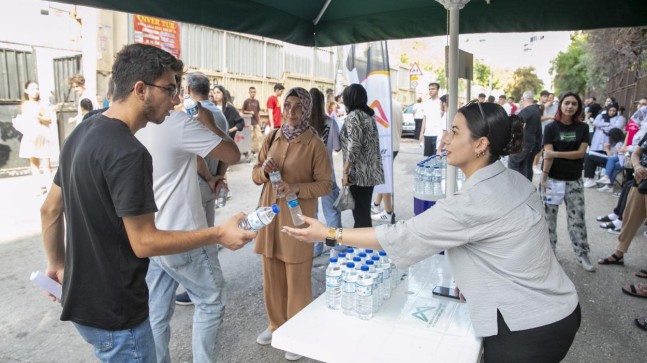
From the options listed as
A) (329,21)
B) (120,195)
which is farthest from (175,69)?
(329,21)

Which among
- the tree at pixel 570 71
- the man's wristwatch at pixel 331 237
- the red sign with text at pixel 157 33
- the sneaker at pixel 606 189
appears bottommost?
the sneaker at pixel 606 189

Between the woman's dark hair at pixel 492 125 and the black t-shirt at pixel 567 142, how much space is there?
3.33 m

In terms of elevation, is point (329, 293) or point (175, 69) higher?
point (175, 69)

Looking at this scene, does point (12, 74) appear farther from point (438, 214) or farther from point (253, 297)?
point (438, 214)

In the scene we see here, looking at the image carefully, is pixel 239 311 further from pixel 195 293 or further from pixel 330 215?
pixel 330 215

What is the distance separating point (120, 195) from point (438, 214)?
1.19 meters

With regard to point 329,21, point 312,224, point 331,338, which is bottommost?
point 331,338

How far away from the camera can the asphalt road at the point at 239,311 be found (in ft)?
10.8

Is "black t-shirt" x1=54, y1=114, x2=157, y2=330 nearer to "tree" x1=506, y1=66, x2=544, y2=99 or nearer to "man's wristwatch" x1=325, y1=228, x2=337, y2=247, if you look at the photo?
"man's wristwatch" x1=325, y1=228, x2=337, y2=247

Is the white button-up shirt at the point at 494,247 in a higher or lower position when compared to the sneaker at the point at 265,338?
higher

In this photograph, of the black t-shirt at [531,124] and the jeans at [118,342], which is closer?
the jeans at [118,342]

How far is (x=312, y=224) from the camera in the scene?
2.09 metres

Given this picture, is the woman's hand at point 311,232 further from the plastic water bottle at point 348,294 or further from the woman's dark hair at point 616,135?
the woman's dark hair at point 616,135

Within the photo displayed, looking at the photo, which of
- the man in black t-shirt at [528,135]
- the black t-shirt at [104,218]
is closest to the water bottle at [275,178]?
the black t-shirt at [104,218]
